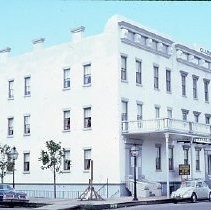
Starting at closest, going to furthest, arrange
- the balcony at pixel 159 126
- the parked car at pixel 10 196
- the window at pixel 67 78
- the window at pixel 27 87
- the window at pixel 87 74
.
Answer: the parked car at pixel 10 196 < the balcony at pixel 159 126 < the window at pixel 87 74 < the window at pixel 67 78 < the window at pixel 27 87

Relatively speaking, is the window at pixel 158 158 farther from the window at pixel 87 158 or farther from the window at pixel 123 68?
the window at pixel 123 68

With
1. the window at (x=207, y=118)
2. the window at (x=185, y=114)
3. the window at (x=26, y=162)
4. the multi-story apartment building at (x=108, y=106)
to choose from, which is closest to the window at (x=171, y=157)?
the multi-story apartment building at (x=108, y=106)

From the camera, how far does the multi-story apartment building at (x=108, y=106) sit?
32875 mm

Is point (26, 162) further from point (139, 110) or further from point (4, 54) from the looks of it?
point (4, 54)

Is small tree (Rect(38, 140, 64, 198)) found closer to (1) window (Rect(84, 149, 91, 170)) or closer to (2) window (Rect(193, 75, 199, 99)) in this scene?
(1) window (Rect(84, 149, 91, 170))

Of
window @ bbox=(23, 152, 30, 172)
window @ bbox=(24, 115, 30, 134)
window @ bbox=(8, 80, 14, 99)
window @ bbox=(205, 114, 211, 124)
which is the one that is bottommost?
window @ bbox=(23, 152, 30, 172)

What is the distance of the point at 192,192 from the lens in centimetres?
2834

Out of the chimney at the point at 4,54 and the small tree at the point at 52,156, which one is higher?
the chimney at the point at 4,54

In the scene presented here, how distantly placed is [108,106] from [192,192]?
29.2 ft

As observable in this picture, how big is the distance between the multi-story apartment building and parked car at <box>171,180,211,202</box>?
1562 mm

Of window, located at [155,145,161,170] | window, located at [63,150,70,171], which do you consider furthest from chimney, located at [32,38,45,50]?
window, located at [155,145,161,170]

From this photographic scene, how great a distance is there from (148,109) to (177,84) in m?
5.22

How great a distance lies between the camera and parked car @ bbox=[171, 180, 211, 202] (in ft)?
92.1

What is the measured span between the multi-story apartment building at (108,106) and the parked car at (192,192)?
1.56 meters
